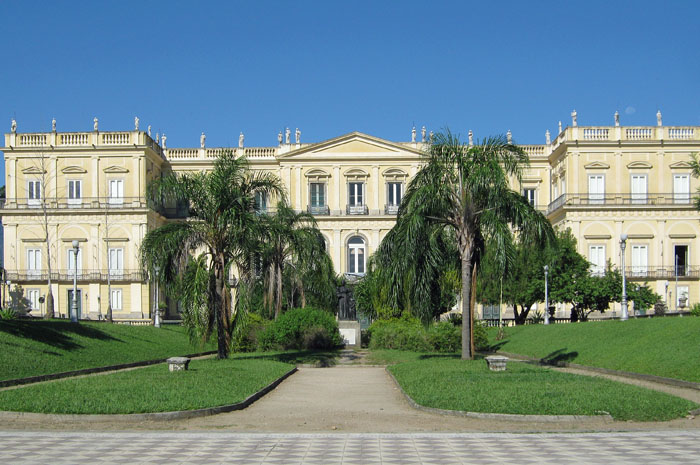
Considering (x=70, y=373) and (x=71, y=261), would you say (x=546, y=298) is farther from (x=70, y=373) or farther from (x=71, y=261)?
(x=71, y=261)

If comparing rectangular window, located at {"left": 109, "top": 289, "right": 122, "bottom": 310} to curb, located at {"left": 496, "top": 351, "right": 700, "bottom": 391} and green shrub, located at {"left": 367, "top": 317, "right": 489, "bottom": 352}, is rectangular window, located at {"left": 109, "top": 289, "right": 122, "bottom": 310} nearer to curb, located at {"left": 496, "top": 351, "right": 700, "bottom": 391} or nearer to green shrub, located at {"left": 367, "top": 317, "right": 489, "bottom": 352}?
green shrub, located at {"left": 367, "top": 317, "right": 489, "bottom": 352}

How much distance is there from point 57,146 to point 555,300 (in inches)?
1423

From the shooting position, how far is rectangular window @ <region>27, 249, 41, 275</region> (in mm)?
60344

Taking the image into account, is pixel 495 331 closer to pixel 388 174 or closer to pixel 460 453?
pixel 388 174

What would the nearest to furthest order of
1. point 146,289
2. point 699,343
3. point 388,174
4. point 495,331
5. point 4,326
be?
point 699,343 → point 4,326 → point 495,331 → point 146,289 → point 388,174


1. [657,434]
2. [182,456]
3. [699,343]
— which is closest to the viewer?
[182,456]

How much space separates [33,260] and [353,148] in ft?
79.2

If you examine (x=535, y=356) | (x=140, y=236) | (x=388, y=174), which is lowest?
(x=535, y=356)

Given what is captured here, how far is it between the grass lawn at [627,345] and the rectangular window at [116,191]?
34055mm

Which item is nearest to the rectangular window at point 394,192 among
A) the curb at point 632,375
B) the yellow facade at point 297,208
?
the yellow facade at point 297,208

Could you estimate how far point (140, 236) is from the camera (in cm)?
6044

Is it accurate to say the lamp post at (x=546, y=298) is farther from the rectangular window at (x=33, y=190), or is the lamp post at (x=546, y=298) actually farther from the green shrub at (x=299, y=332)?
the rectangular window at (x=33, y=190)

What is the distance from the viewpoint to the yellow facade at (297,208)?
59.0 meters

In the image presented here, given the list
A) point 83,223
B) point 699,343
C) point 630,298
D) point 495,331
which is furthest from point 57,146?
point 699,343
